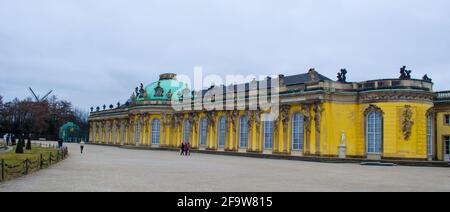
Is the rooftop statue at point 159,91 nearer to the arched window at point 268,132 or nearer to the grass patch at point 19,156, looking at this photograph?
the arched window at point 268,132

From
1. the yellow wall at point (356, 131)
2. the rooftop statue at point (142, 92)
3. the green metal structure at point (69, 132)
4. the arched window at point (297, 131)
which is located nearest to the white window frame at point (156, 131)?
Result: the rooftop statue at point (142, 92)

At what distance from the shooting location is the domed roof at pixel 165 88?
66188 millimetres

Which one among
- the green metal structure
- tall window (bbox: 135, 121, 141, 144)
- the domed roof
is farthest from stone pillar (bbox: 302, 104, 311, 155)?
the green metal structure

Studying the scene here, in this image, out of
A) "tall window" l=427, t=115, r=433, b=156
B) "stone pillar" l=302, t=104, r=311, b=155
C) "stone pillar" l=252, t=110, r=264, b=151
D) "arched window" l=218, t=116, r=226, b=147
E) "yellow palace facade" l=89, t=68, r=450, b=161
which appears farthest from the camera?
"arched window" l=218, t=116, r=226, b=147

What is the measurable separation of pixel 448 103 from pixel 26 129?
45245mm

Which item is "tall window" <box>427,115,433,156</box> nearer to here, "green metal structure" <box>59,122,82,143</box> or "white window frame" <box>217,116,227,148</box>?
"white window frame" <box>217,116,227,148</box>

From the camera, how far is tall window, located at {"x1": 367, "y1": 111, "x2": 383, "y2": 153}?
1547 inches

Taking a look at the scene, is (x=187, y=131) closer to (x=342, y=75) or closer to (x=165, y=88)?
(x=165, y=88)

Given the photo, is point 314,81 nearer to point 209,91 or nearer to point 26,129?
point 209,91

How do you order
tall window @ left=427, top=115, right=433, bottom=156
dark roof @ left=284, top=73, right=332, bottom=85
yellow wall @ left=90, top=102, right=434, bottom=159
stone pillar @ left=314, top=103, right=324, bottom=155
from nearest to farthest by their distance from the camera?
1. yellow wall @ left=90, top=102, right=434, bottom=159
2. tall window @ left=427, top=115, right=433, bottom=156
3. stone pillar @ left=314, top=103, right=324, bottom=155
4. dark roof @ left=284, top=73, right=332, bottom=85

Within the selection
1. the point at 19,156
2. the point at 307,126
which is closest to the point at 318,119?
the point at 307,126

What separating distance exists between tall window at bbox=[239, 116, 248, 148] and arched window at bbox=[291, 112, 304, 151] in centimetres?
724

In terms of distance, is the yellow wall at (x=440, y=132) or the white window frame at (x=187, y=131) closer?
the yellow wall at (x=440, y=132)

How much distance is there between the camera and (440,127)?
134 feet
